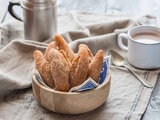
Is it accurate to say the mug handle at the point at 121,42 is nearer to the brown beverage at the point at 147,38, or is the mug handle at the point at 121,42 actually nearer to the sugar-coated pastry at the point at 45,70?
the brown beverage at the point at 147,38

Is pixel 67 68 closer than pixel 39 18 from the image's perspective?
Yes

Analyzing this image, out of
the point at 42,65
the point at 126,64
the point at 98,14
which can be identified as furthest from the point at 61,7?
the point at 42,65

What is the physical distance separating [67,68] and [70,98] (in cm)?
5

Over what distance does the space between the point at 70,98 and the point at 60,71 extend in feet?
0.16

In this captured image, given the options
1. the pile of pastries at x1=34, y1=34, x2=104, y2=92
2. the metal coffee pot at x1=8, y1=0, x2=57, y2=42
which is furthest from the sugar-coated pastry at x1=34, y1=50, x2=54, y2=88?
the metal coffee pot at x1=8, y1=0, x2=57, y2=42

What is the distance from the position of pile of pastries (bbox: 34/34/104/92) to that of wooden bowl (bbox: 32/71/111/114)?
1 cm

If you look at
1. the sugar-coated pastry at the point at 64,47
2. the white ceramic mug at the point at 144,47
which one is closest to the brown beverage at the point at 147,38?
the white ceramic mug at the point at 144,47

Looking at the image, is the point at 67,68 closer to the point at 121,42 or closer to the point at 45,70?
the point at 45,70

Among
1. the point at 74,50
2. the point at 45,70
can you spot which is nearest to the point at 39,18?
the point at 74,50

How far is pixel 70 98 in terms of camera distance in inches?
26.3

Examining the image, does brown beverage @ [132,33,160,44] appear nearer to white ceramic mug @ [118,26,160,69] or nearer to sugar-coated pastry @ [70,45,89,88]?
white ceramic mug @ [118,26,160,69]

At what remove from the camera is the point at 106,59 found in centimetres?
72

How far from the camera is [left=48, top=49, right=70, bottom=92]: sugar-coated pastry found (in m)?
0.68

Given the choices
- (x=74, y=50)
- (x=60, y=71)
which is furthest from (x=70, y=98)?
(x=74, y=50)
